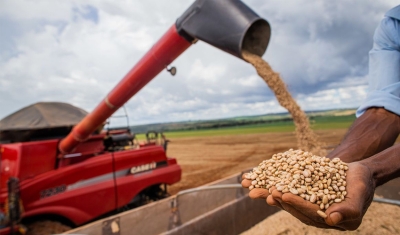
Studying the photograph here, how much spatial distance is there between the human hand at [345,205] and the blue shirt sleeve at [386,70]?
0.72 metres

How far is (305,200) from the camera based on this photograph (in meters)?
1.17

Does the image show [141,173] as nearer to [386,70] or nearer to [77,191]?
[77,191]

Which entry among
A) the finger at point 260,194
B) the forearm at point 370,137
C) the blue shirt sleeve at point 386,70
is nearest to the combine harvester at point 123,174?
the blue shirt sleeve at point 386,70

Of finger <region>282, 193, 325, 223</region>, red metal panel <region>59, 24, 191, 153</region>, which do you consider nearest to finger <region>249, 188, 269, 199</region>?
finger <region>282, 193, 325, 223</region>

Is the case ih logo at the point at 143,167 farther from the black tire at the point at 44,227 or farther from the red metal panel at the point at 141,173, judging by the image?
the black tire at the point at 44,227

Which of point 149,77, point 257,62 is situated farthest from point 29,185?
point 257,62

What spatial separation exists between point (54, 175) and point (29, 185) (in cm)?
27

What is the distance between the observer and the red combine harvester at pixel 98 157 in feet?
8.90

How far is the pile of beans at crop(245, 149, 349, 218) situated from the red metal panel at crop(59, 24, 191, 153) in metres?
1.86

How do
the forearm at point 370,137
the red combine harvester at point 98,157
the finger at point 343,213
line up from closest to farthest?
1. the finger at point 343,213
2. the forearm at point 370,137
3. the red combine harvester at point 98,157

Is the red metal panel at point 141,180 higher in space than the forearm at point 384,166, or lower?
lower

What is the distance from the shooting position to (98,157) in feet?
12.5

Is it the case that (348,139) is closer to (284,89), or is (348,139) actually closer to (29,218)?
(284,89)

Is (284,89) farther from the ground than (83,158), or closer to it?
farther from the ground
